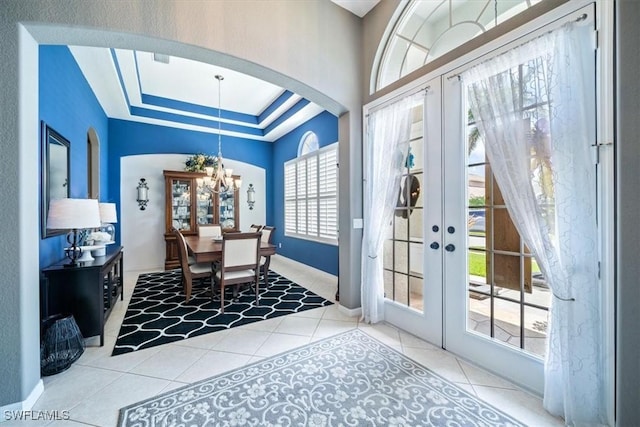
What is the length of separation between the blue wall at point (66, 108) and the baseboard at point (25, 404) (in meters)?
1.06

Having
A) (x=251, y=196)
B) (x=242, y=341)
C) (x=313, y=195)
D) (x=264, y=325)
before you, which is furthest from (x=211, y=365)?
(x=251, y=196)

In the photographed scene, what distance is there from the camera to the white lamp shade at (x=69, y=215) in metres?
2.07

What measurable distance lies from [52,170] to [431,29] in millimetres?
3862

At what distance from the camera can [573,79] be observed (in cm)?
150

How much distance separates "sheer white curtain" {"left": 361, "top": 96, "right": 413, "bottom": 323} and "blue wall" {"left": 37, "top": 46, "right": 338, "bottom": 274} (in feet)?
5.78

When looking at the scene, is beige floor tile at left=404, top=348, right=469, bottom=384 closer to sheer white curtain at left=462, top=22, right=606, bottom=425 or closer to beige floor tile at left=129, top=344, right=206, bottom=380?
sheer white curtain at left=462, top=22, right=606, bottom=425

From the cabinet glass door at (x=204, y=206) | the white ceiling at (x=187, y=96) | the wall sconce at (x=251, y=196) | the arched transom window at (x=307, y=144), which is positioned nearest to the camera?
the white ceiling at (x=187, y=96)

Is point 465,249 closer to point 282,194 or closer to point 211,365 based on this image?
point 211,365

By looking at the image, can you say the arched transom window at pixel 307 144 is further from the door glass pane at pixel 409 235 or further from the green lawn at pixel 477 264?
the green lawn at pixel 477 264

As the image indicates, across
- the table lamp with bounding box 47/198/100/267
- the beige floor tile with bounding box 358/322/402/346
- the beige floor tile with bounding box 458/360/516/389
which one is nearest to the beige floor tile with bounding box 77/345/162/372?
the table lamp with bounding box 47/198/100/267

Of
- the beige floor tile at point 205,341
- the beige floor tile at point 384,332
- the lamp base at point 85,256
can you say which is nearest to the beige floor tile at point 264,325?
the beige floor tile at point 205,341

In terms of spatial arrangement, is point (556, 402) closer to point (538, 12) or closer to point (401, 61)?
point (538, 12)

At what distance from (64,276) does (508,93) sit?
12.4 feet

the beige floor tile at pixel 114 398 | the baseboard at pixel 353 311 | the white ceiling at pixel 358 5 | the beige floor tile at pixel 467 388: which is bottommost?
the beige floor tile at pixel 114 398
